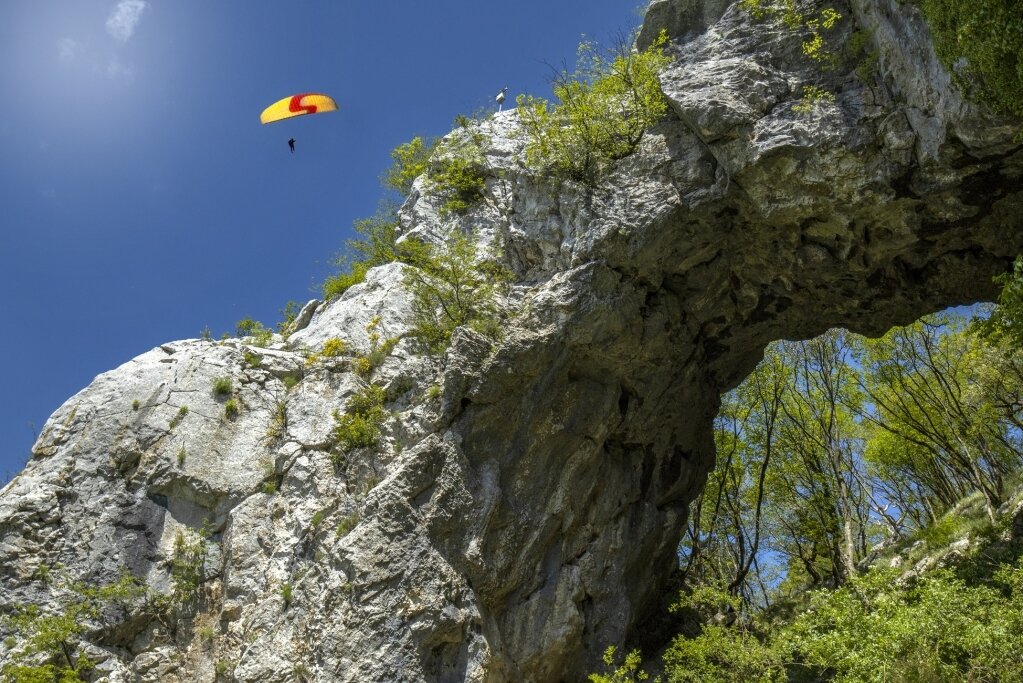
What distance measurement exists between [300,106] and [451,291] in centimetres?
735

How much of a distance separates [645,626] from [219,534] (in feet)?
30.3

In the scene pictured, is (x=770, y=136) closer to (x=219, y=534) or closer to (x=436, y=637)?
(x=436, y=637)

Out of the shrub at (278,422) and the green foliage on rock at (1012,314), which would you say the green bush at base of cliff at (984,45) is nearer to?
the green foliage on rock at (1012,314)

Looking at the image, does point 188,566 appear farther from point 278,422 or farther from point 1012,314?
point 1012,314

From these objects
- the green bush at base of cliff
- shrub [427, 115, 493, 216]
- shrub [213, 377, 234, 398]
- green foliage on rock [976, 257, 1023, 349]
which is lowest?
green foliage on rock [976, 257, 1023, 349]

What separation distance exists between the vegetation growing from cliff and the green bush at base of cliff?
3.10 metres

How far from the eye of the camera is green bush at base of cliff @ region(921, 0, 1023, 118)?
9.42 m

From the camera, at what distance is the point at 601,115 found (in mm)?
15688

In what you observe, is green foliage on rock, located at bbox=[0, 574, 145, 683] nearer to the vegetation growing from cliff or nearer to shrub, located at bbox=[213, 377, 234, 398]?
shrub, located at bbox=[213, 377, 234, 398]

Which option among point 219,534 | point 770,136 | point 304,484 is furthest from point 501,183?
point 219,534

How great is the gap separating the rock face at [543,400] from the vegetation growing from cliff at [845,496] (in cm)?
258

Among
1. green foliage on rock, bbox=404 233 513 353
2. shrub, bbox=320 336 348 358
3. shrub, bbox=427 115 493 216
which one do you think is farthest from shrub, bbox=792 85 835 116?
shrub, bbox=320 336 348 358

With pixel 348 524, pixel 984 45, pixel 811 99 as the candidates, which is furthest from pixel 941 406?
pixel 348 524

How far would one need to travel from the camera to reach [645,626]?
17.5 m
